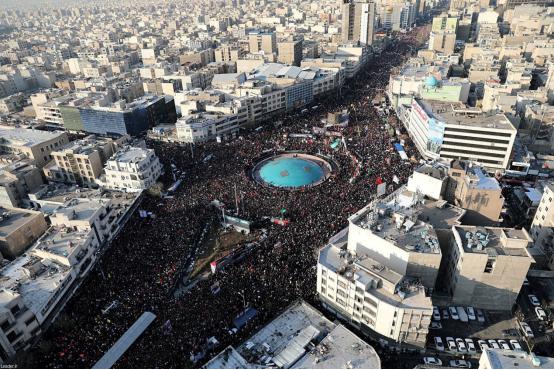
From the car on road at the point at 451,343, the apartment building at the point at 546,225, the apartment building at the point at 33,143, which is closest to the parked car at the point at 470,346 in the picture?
the car on road at the point at 451,343

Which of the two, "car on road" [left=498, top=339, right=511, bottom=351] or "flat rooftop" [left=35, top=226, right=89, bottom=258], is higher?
"flat rooftop" [left=35, top=226, right=89, bottom=258]

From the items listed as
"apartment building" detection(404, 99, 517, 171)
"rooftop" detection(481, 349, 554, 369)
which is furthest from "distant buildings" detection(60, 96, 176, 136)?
"rooftop" detection(481, 349, 554, 369)

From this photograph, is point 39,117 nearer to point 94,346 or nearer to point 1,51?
point 94,346

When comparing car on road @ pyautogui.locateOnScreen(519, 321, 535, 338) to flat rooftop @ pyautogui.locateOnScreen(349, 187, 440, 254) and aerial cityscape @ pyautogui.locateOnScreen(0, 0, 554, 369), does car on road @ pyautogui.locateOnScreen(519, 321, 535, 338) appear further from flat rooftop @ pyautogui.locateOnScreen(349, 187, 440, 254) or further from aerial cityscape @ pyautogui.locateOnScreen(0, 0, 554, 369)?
flat rooftop @ pyautogui.locateOnScreen(349, 187, 440, 254)

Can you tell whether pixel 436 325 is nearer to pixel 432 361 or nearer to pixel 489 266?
pixel 432 361

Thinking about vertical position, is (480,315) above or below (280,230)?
below


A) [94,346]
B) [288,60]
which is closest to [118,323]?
[94,346]

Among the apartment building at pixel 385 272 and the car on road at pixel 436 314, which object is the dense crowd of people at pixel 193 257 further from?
the car on road at pixel 436 314

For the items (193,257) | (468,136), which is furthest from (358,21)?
(193,257)
